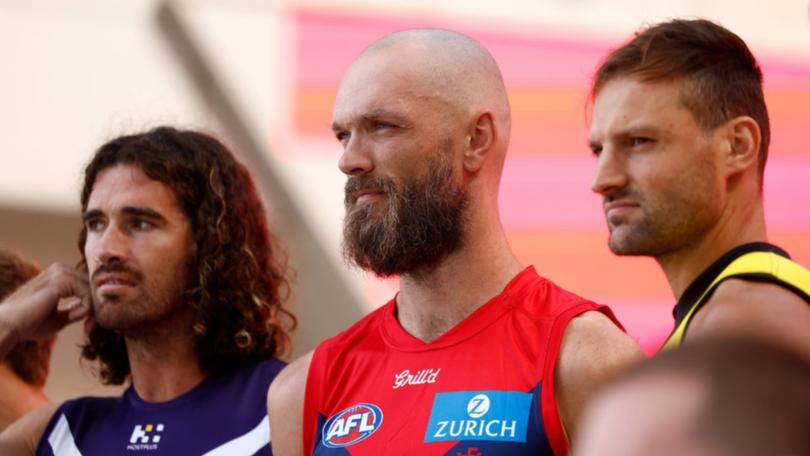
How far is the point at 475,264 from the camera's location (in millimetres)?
3012

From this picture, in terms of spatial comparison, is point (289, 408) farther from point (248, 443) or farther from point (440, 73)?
point (440, 73)

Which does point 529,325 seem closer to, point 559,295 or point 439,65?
point 559,295

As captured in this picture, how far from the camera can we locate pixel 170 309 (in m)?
3.66

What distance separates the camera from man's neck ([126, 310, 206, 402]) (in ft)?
12.0

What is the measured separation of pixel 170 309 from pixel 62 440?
1.66 feet

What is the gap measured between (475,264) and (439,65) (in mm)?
515

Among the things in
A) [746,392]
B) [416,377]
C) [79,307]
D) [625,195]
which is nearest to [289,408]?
[416,377]

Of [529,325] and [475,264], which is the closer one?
[529,325]

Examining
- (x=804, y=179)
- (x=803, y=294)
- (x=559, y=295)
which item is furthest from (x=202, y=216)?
(x=804, y=179)

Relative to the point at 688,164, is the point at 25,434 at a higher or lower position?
lower

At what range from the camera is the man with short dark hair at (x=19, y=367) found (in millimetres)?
4199

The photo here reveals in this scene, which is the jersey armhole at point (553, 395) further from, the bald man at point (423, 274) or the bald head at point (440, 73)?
the bald head at point (440, 73)

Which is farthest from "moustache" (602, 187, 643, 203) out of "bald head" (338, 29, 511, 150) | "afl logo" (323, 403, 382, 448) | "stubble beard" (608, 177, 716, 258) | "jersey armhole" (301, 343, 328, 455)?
"jersey armhole" (301, 343, 328, 455)

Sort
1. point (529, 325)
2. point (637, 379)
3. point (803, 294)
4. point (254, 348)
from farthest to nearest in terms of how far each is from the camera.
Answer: point (254, 348)
point (529, 325)
point (803, 294)
point (637, 379)
